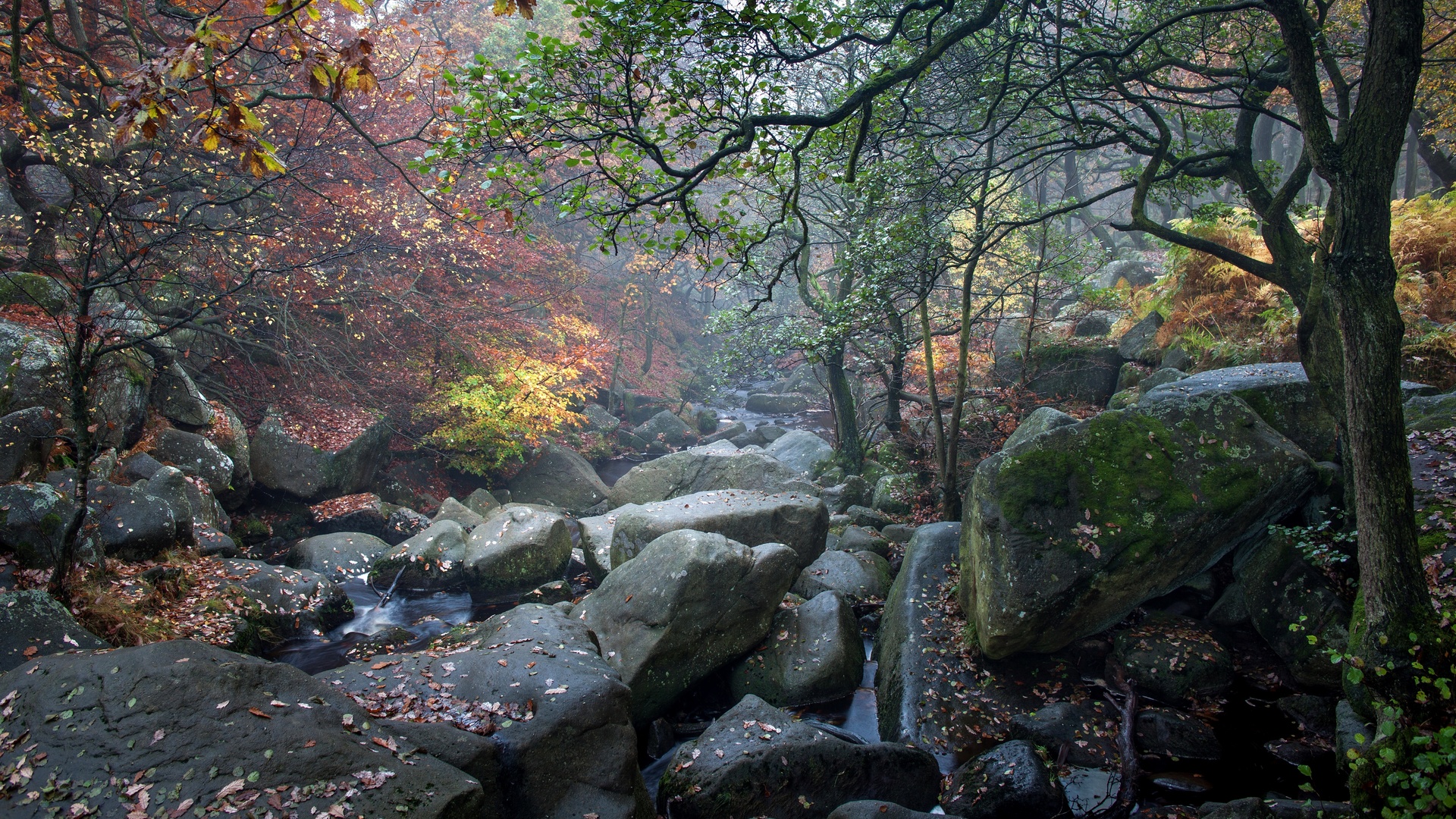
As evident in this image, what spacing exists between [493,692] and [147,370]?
30.0ft

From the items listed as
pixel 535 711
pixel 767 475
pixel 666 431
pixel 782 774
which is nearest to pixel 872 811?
pixel 782 774

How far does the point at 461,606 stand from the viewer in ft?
32.6

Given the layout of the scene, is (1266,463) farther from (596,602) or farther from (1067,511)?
(596,602)

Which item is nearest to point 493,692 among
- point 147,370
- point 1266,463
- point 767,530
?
point 767,530

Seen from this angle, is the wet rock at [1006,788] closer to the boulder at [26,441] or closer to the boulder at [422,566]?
the boulder at [422,566]

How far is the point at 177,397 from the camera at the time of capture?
11.0 meters

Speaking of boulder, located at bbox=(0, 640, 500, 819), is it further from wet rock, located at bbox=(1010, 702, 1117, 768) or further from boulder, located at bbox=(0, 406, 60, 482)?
boulder, located at bbox=(0, 406, 60, 482)

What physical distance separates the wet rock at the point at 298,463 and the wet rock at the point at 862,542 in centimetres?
924

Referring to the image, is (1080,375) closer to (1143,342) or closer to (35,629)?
(1143,342)

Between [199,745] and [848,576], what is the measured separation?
7255mm

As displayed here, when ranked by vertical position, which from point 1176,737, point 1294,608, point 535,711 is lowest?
point 1176,737

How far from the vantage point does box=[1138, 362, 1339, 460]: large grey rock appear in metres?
7.19

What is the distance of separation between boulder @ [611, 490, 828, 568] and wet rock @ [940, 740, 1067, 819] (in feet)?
13.2

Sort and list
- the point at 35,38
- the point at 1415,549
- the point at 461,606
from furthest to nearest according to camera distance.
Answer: the point at 461,606 → the point at 35,38 → the point at 1415,549
